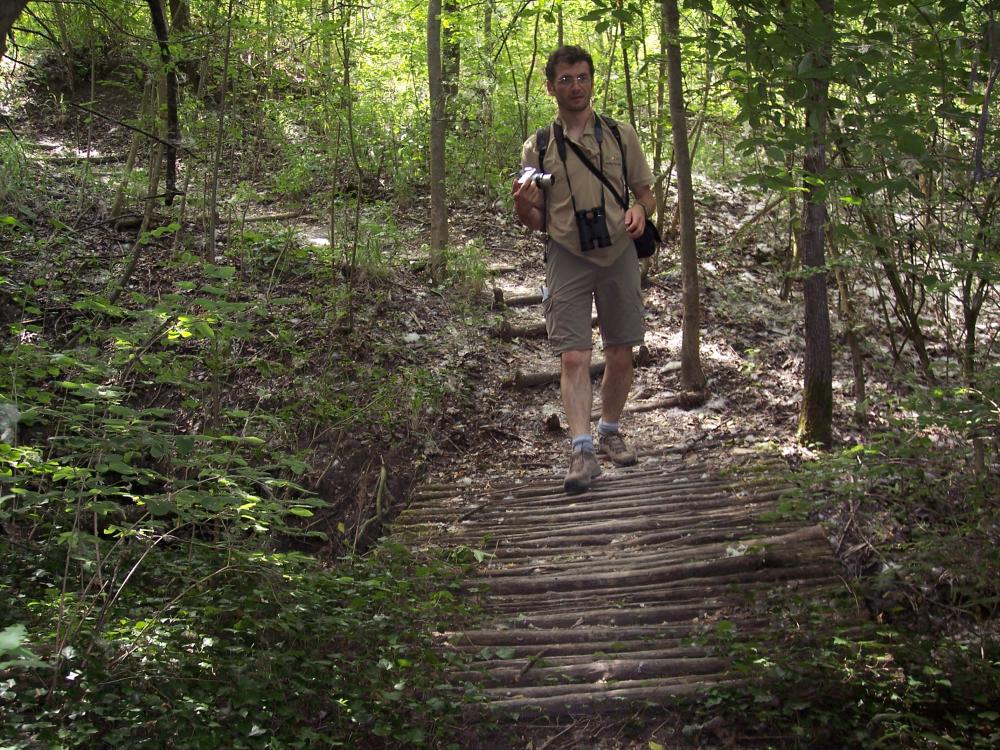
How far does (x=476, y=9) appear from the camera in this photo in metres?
13.2

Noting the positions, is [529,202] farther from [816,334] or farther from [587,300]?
[816,334]

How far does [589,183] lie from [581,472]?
1.83 meters

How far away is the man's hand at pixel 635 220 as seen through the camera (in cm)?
559

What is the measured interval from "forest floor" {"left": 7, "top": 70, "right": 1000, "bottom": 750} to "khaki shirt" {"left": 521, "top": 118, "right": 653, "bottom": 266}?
1830 mm

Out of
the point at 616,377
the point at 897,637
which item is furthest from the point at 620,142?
the point at 897,637

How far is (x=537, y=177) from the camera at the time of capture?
5.55 m

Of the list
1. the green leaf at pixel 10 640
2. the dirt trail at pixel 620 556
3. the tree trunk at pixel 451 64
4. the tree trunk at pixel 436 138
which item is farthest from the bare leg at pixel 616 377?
the tree trunk at pixel 451 64

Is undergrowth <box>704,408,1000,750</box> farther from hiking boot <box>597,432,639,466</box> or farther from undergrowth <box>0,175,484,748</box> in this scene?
hiking boot <box>597,432,639,466</box>

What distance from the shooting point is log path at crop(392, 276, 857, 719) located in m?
3.90

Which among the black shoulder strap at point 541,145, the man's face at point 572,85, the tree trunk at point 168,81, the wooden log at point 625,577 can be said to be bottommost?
the wooden log at point 625,577

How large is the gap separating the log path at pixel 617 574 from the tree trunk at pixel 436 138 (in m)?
4.16

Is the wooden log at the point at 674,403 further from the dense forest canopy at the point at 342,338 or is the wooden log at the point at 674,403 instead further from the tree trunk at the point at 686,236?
the dense forest canopy at the point at 342,338

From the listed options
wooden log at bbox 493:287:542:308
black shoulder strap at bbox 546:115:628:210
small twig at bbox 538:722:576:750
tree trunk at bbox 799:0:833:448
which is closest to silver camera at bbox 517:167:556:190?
black shoulder strap at bbox 546:115:628:210

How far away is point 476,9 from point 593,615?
10.9 m
